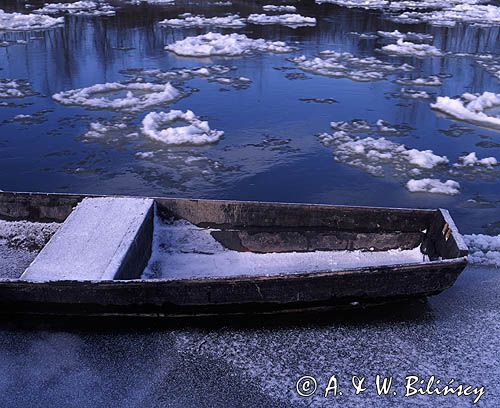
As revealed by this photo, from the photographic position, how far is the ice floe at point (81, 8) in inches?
679

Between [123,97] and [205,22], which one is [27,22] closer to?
[205,22]

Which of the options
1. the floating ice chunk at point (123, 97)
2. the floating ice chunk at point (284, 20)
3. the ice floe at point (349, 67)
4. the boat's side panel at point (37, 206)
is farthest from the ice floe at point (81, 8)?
the boat's side panel at point (37, 206)

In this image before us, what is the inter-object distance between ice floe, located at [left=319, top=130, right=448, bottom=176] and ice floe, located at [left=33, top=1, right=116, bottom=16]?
1156 centimetres

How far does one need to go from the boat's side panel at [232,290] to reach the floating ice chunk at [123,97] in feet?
16.8

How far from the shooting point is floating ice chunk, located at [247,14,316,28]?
53.9ft

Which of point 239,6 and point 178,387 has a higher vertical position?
point 239,6

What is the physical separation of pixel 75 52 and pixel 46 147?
5935 mm

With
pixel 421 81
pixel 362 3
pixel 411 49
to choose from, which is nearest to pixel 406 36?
pixel 411 49

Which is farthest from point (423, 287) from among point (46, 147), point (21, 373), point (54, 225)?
point (46, 147)

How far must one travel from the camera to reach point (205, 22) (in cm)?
1609

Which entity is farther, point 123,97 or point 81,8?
point 81,8

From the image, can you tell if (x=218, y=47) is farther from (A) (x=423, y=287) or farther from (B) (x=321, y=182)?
(A) (x=423, y=287)

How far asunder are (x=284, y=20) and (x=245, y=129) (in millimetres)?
8996

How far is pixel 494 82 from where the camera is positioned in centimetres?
1118
